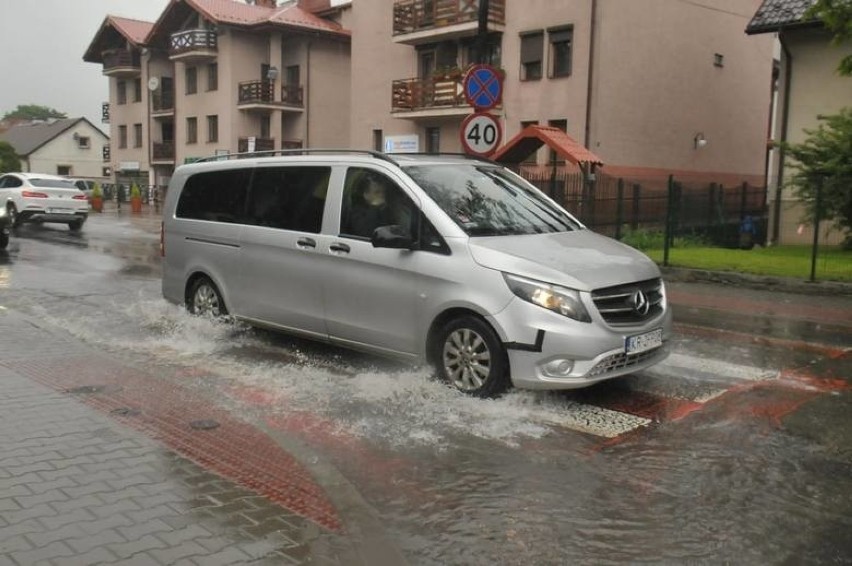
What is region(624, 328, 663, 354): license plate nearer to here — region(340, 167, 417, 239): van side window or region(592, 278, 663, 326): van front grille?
region(592, 278, 663, 326): van front grille

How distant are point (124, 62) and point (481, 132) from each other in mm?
47903

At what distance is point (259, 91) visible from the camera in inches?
1706

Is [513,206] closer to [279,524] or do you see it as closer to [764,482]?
[764,482]

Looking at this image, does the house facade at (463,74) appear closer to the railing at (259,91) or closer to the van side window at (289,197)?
the railing at (259,91)

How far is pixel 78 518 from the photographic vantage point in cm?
395

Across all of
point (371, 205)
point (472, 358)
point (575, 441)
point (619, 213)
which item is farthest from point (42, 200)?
point (575, 441)

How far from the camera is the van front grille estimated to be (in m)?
5.84

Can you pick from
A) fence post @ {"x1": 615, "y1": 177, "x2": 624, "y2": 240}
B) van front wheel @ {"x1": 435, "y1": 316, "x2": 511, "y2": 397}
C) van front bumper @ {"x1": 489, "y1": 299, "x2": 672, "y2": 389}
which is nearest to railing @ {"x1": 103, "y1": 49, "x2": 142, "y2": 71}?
fence post @ {"x1": 615, "y1": 177, "x2": 624, "y2": 240}

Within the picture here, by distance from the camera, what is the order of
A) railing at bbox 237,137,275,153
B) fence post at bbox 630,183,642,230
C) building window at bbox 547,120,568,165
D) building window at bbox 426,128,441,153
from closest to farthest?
fence post at bbox 630,183,642,230 < building window at bbox 547,120,568,165 < building window at bbox 426,128,441,153 < railing at bbox 237,137,275,153

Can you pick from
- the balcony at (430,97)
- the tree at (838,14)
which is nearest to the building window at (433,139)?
the balcony at (430,97)

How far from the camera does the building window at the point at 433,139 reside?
33156 mm

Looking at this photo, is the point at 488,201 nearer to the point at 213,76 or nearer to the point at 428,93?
the point at 428,93

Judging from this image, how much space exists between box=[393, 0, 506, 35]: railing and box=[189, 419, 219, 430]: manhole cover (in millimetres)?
25520

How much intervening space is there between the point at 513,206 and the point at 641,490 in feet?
10.4
